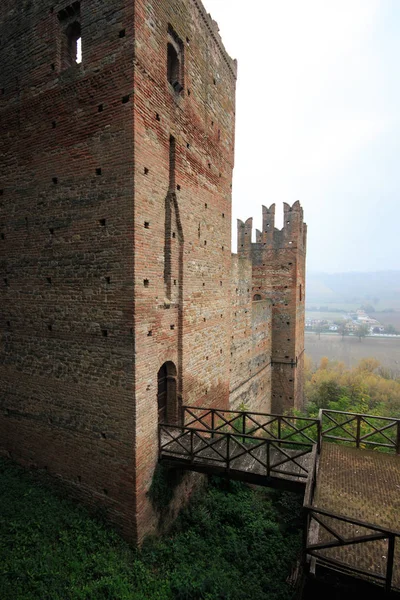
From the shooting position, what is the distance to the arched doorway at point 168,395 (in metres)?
8.39

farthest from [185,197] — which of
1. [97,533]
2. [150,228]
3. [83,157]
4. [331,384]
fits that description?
[331,384]

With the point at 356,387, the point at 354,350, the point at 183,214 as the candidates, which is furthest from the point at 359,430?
the point at 354,350

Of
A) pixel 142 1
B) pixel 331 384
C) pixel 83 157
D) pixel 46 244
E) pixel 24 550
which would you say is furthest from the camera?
pixel 331 384

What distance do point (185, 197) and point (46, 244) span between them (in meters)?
3.61

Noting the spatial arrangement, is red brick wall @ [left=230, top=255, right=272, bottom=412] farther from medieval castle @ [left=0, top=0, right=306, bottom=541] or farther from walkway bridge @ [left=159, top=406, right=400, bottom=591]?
walkway bridge @ [left=159, top=406, right=400, bottom=591]

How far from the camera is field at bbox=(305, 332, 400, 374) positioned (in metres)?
73.9

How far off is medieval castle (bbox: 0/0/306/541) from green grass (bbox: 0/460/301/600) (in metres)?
0.51

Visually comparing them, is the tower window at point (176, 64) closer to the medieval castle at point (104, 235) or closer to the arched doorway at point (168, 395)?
the medieval castle at point (104, 235)

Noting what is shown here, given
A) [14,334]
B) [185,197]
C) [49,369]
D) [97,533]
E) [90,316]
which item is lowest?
[97,533]

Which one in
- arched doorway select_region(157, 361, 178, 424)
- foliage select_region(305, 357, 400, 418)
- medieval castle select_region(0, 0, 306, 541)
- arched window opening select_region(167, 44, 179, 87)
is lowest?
foliage select_region(305, 357, 400, 418)

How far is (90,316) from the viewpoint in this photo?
279 inches

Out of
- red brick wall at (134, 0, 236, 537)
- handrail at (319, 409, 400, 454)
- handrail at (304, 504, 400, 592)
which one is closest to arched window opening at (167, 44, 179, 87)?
red brick wall at (134, 0, 236, 537)

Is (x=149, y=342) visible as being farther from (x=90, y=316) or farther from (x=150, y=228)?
(x=150, y=228)

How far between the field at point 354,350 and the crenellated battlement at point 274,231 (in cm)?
5576
